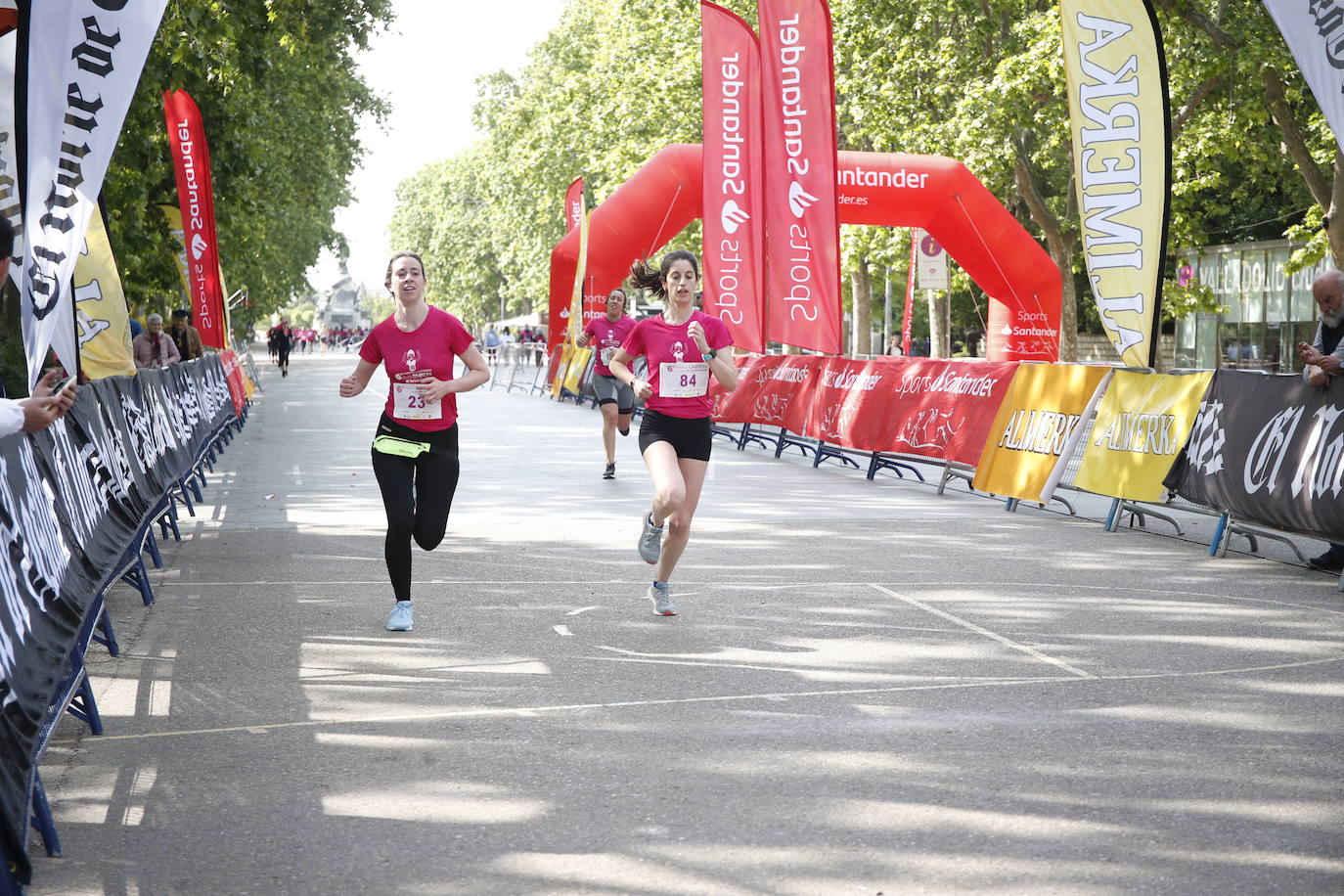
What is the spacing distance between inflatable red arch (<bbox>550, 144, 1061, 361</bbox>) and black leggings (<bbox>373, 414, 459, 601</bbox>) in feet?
58.8

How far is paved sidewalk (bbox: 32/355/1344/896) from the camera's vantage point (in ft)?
14.6

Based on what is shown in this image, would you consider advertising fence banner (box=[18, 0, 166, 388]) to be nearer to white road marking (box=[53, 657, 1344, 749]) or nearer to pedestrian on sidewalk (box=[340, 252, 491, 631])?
pedestrian on sidewalk (box=[340, 252, 491, 631])

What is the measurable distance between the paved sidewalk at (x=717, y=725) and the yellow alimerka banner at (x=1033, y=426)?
1713mm

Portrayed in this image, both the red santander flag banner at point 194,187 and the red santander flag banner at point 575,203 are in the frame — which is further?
the red santander flag banner at point 575,203

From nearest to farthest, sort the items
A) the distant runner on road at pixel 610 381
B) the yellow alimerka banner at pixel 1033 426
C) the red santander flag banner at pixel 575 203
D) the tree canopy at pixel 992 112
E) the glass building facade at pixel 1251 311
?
the yellow alimerka banner at pixel 1033 426 → the distant runner on road at pixel 610 381 → the tree canopy at pixel 992 112 → the red santander flag banner at pixel 575 203 → the glass building facade at pixel 1251 311

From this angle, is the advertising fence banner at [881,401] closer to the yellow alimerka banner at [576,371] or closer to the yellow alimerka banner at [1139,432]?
the yellow alimerka banner at [1139,432]

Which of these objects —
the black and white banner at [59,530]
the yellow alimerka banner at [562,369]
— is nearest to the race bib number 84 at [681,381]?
the black and white banner at [59,530]

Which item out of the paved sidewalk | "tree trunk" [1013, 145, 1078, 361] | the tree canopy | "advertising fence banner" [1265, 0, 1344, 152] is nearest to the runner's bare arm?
the paved sidewalk

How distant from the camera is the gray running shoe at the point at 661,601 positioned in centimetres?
850

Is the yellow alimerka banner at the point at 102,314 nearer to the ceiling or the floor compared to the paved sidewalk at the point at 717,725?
nearer to the ceiling

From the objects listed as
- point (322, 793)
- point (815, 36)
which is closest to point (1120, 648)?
point (322, 793)

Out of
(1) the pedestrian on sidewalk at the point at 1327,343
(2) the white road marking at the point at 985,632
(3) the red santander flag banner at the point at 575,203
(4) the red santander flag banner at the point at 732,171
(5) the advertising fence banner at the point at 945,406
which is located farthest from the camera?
(3) the red santander flag banner at the point at 575,203

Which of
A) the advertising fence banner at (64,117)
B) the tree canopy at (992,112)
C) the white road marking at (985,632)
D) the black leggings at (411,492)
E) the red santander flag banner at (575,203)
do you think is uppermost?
the tree canopy at (992,112)

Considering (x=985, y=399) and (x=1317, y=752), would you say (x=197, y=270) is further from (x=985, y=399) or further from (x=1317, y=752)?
(x=1317, y=752)
